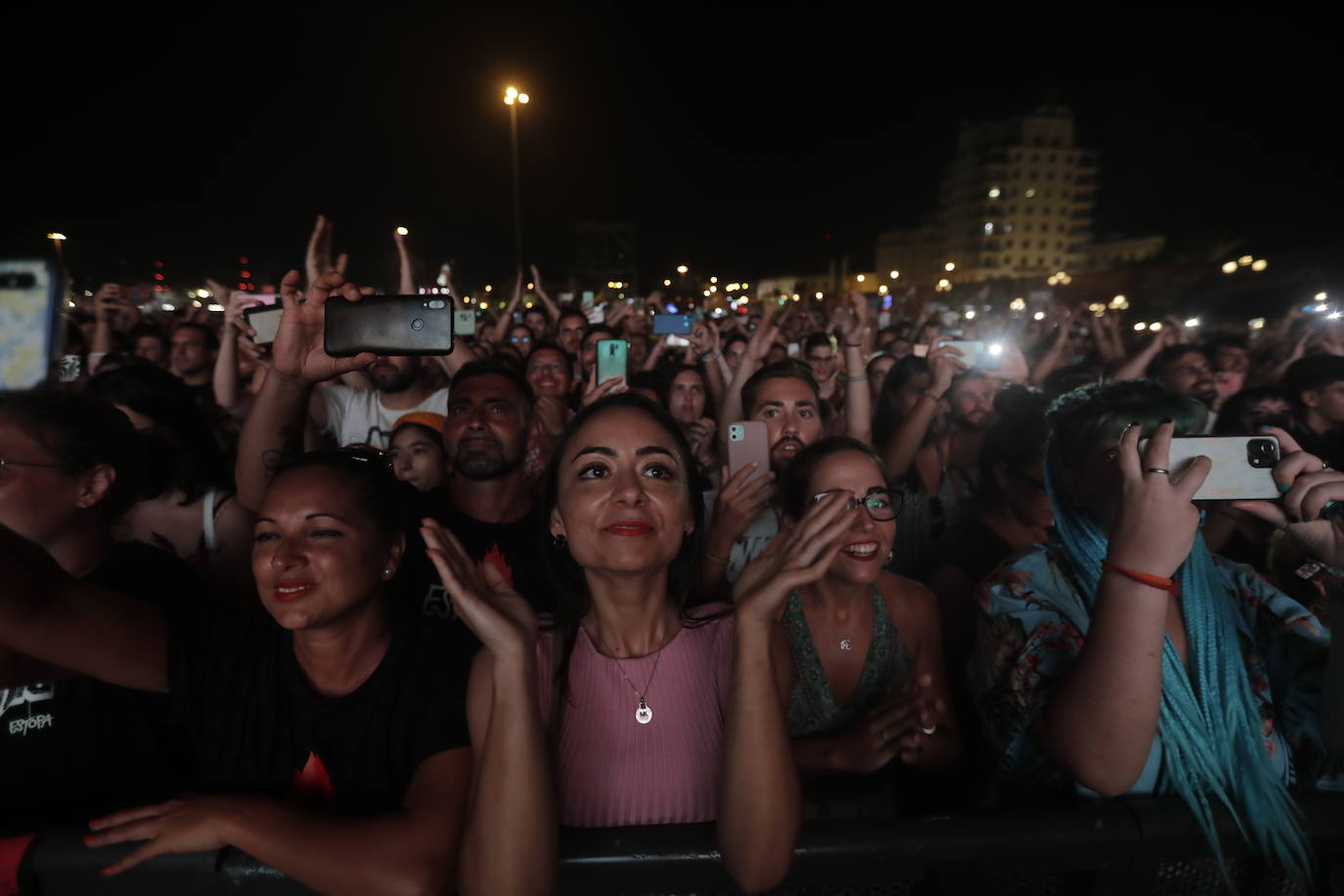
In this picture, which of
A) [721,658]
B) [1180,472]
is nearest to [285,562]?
[721,658]

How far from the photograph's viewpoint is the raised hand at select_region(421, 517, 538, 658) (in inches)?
62.9

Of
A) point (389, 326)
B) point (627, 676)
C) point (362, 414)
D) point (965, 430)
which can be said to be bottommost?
point (627, 676)

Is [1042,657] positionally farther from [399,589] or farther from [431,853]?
[399,589]

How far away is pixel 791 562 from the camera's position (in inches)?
65.9

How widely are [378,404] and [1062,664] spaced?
184 inches

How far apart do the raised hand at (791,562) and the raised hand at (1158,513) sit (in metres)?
0.63

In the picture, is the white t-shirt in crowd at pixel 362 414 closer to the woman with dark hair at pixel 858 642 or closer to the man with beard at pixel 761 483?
the man with beard at pixel 761 483

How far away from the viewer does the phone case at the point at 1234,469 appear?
65.3 inches

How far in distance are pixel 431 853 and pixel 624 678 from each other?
634 mm

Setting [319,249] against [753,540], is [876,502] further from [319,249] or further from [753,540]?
[319,249]

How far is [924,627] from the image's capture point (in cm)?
263

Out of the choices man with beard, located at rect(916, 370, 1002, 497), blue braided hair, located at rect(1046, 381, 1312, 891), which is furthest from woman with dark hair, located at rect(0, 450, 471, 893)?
man with beard, located at rect(916, 370, 1002, 497)

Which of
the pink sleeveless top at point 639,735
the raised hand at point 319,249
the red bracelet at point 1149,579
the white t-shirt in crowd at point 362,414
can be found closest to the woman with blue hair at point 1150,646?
the red bracelet at point 1149,579

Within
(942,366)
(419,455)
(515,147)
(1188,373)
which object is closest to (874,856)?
(419,455)
